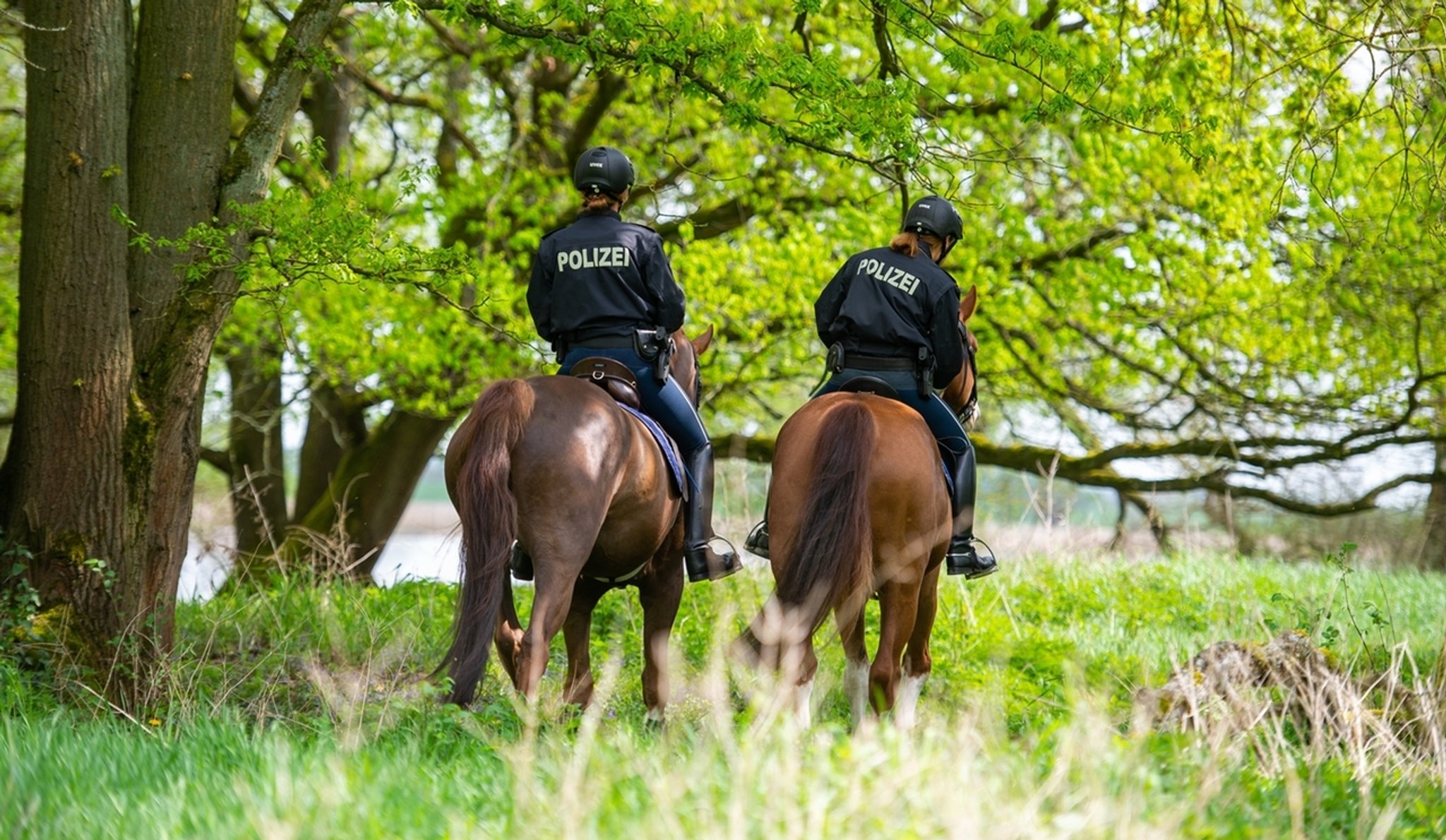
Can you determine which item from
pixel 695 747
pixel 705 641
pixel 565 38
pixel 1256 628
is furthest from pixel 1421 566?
pixel 695 747

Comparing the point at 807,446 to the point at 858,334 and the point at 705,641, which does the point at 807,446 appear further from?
the point at 705,641

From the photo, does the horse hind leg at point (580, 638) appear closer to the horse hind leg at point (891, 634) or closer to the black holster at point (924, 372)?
the horse hind leg at point (891, 634)

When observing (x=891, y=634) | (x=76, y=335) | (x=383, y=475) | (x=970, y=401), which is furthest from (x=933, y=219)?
(x=383, y=475)

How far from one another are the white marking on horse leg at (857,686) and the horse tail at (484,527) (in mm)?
1814

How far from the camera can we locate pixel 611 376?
255 inches

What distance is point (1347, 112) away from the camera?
9.29 metres

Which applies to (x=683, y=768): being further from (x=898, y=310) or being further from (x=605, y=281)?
(x=898, y=310)

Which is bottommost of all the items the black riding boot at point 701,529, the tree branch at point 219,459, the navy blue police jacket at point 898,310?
the tree branch at point 219,459

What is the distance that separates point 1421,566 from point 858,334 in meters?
12.9

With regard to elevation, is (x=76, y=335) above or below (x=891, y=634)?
above

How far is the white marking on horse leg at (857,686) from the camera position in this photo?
6320 mm

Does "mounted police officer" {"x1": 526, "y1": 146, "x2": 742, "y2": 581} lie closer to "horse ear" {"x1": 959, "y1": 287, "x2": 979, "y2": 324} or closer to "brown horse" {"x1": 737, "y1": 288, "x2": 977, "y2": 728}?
"brown horse" {"x1": 737, "y1": 288, "x2": 977, "y2": 728}

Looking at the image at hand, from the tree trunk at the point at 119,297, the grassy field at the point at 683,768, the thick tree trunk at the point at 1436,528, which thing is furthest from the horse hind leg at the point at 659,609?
the thick tree trunk at the point at 1436,528

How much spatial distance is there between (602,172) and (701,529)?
74.6 inches
